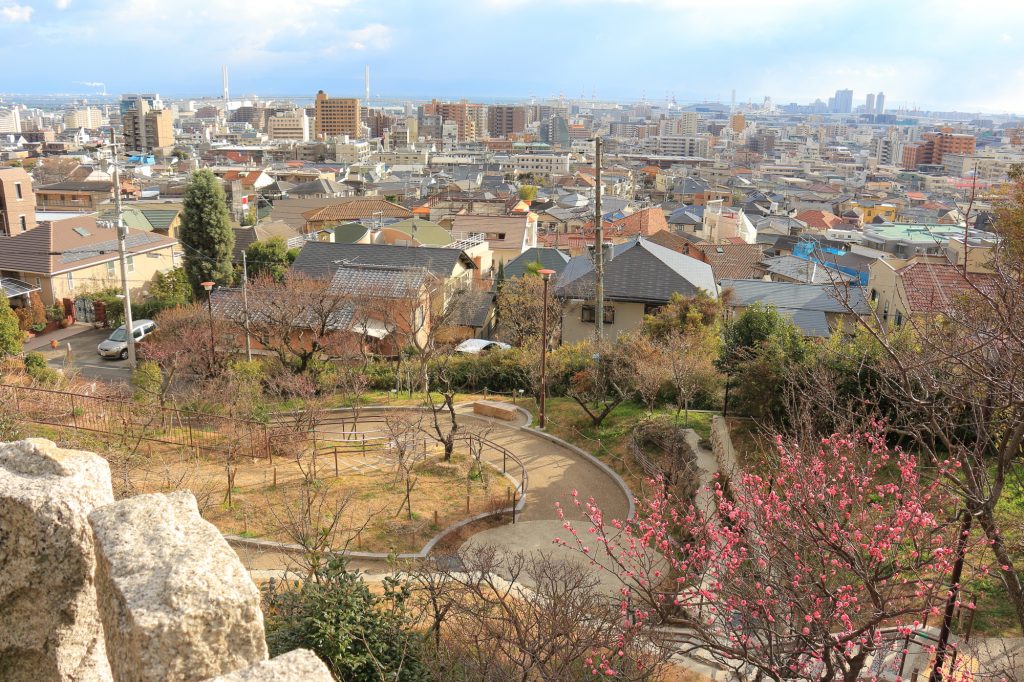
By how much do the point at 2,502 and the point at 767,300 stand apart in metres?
26.5

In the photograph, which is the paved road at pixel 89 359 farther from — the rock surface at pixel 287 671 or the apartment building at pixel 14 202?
the rock surface at pixel 287 671

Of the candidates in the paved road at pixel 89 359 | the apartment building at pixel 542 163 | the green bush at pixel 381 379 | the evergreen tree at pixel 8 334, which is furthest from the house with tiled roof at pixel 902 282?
the apartment building at pixel 542 163

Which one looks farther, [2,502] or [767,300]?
[767,300]

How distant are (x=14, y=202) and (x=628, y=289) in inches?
1273

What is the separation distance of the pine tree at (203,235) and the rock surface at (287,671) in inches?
1314

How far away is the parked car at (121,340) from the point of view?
88.3 feet

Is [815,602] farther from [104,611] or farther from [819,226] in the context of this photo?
[819,226]

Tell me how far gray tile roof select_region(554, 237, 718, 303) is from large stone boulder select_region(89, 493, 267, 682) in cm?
2152

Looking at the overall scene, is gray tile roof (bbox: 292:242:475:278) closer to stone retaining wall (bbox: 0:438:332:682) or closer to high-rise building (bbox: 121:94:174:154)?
stone retaining wall (bbox: 0:438:332:682)

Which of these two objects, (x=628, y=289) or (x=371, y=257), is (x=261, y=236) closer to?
(x=371, y=257)

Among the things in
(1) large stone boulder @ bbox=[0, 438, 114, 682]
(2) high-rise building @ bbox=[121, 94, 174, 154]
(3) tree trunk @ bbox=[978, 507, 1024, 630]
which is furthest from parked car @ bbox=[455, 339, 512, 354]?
(2) high-rise building @ bbox=[121, 94, 174, 154]

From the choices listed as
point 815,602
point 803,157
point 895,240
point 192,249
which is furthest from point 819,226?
point 803,157

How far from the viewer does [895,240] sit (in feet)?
197

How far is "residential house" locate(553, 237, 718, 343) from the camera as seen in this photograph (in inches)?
1003
